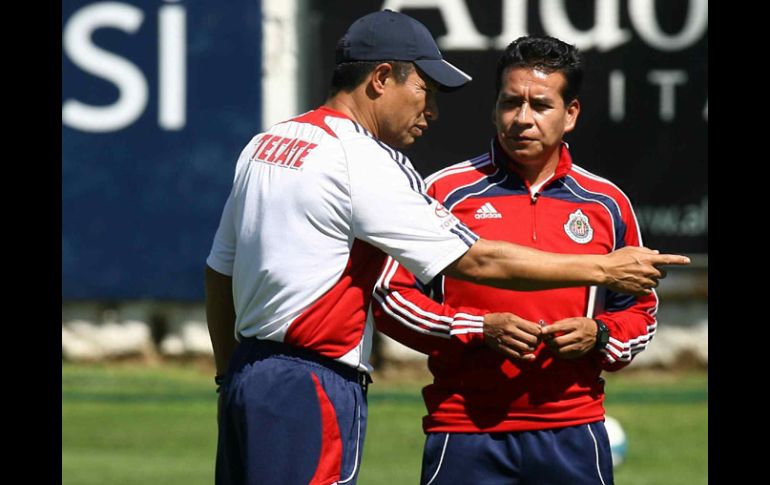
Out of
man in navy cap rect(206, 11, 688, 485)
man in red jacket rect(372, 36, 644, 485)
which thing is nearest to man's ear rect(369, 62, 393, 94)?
man in navy cap rect(206, 11, 688, 485)

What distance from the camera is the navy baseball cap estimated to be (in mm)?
4066

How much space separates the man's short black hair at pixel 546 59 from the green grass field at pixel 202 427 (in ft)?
11.4

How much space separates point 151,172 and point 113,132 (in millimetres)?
440

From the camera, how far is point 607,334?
419cm

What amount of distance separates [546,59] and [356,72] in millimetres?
658

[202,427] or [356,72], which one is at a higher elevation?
[356,72]

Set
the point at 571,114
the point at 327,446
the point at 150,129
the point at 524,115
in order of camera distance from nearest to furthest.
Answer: the point at 327,446, the point at 524,115, the point at 571,114, the point at 150,129

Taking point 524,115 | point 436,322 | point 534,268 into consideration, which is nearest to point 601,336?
point 534,268

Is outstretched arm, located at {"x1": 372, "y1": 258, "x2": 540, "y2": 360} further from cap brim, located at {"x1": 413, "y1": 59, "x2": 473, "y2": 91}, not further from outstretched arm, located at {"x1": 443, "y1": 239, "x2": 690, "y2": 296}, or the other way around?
cap brim, located at {"x1": 413, "y1": 59, "x2": 473, "y2": 91}

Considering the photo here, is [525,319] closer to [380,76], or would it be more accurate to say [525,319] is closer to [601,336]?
[601,336]

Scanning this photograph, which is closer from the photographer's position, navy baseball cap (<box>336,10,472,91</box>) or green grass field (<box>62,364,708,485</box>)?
navy baseball cap (<box>336,10,472,91</box>)

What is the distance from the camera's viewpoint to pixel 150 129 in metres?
10.9
